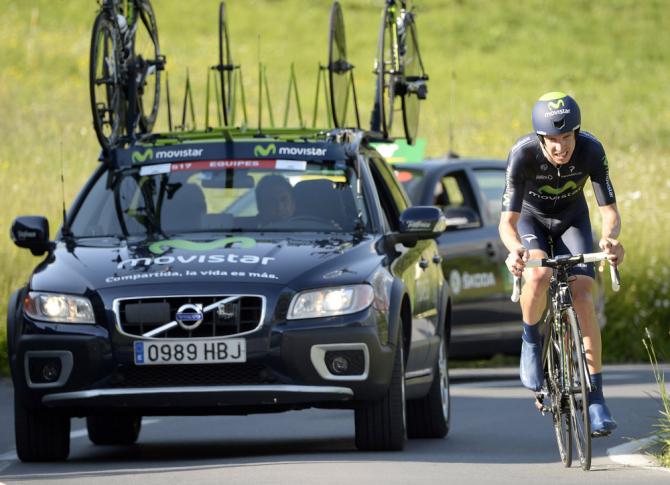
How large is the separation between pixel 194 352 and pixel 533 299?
177 cm

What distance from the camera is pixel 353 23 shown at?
223 feet

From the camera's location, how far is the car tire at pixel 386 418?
37.3 feet

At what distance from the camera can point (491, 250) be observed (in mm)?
18641

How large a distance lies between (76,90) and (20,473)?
39.8m

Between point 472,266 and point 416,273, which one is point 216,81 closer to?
point 472,266

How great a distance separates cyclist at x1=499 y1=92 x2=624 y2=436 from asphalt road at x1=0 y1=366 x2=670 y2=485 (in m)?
0.56

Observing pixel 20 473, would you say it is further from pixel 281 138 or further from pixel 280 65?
pixel 280 65

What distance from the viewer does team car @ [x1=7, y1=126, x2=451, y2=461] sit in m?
11.0

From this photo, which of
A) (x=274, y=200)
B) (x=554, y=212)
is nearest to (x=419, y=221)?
(x=274, y=200)

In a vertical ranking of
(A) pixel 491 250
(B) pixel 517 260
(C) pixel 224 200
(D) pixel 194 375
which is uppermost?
(C) pixel 224 200

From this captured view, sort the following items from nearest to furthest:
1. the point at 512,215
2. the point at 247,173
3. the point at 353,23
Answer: the point at 512,215 < the point at 247,173 < the point at 353,23

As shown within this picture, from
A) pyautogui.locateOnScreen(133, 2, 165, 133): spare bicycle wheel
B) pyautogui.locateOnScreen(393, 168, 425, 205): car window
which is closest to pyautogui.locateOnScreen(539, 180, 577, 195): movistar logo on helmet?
pyautogui.locateOnScreen(133, 2, 165, 133): spare bicycle wheel

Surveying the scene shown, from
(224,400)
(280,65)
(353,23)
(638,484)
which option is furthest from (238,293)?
(353,23)

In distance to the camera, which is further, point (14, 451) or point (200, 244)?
point (14, 451)
